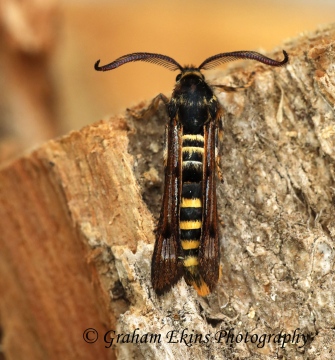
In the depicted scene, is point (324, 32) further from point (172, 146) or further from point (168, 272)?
point (168, 272)

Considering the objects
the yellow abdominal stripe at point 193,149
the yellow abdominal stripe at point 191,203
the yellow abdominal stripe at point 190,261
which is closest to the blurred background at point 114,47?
the yellow abdominal stripe at point 193,149

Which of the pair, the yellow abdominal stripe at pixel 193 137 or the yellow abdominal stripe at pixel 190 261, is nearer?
the yellow abdominal stripe at pixel 190 261

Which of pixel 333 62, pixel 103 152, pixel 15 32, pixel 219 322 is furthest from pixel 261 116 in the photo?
pixel 15 32

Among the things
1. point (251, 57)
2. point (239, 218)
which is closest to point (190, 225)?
point (239, 218)

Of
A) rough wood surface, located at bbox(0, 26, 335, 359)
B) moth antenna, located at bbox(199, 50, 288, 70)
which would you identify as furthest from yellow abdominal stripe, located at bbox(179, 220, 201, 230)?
moth antenna, located at bbox(199, 50, 288, 70)

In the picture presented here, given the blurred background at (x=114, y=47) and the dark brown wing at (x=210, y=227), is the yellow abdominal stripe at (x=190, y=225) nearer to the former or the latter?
the dark brown wing at (x=210, y=227)
